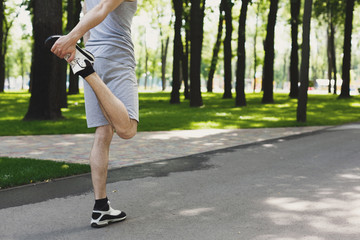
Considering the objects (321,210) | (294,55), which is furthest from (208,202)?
Answer: (294,55)

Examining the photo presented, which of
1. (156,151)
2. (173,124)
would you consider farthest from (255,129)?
(156,151)

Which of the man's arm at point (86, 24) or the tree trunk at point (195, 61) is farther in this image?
the tree trunk at point (195, 61)

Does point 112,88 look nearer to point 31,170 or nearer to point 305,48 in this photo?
point 31,170

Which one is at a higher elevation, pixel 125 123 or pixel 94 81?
pixel 94 81

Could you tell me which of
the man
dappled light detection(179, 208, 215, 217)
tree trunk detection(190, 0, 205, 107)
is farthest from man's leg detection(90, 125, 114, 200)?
tree trunk detection(190, 0, 205, 107)

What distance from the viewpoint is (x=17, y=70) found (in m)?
87.6

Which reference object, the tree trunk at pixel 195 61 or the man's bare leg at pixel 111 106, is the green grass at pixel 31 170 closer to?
the man's bare leg at pixel 111 106

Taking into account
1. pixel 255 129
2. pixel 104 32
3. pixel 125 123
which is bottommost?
pixel 255 129

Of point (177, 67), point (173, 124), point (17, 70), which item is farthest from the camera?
point (17, 70)

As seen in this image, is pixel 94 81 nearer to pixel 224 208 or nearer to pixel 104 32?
pixel 104 32

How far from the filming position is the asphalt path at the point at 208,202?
12.2 feet

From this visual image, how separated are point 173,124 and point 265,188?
337 inches

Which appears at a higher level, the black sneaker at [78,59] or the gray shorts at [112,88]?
→ the black sneaker at [78,59]

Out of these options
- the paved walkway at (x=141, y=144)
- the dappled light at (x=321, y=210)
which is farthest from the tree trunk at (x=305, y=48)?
the dappled light at (x=321, y=210)
